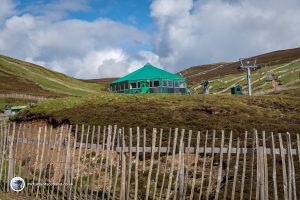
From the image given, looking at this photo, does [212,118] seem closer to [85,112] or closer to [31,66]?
[85,112]

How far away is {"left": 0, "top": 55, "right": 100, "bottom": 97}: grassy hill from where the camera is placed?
98.8 m

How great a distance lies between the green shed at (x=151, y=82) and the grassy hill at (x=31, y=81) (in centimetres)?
4059

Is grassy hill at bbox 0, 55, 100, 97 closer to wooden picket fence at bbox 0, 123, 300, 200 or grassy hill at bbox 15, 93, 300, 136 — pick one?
grassy hill at bbox 15, 93, 300, 136

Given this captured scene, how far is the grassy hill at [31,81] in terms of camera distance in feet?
324

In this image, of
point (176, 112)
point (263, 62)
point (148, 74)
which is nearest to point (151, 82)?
→ point (148, 74)

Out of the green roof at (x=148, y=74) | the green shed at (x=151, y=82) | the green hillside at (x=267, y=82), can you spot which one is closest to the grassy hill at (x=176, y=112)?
the green shed at (x=151, y=82)

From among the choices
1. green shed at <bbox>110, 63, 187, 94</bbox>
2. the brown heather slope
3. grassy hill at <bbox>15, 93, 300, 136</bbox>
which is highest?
the brown heather slope

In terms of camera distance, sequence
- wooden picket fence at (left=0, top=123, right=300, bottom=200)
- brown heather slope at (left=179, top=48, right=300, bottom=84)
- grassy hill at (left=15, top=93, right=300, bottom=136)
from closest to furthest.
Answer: wooden picket fence at (left=0, top=123, right=300, bottom=200), grassy hill at (left=15, top=93, right=300, bottom=136), brown heather slope at (left=179, top=48, right=300, bottom=84)

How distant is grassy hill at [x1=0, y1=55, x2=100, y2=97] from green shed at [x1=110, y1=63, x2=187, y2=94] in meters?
40.6

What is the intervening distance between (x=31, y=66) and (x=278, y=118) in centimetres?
12040

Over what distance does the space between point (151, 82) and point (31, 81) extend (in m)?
65.8

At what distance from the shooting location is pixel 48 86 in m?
109

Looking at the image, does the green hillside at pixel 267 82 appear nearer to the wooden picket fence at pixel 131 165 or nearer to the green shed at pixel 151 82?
the green shed at pixel 151 82

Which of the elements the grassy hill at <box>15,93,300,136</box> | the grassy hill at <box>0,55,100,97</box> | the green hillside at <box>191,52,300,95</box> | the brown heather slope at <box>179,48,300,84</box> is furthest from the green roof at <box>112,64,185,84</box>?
the brown heather slope at <box>179,48,300,84</box>
